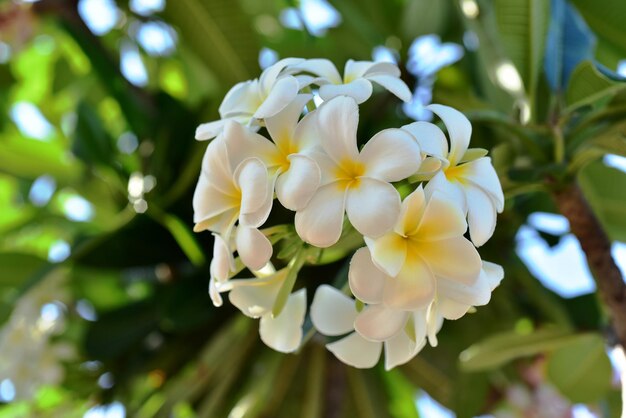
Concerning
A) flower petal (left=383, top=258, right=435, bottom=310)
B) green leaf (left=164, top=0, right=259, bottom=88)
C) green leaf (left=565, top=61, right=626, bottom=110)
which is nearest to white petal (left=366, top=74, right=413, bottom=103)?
flower petal (left=383, top=258, right=435, bottom=310)

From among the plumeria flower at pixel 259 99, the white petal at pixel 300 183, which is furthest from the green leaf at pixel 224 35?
the white petal at pixel 300 183

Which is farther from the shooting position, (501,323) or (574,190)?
(501,323)

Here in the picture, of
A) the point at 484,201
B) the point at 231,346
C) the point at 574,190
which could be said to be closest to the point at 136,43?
the point at 231,346

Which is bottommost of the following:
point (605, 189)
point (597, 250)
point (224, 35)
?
point (605, 189)

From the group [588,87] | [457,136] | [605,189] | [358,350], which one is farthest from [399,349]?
[605,189]

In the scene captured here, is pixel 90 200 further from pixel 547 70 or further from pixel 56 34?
pixel 547 70

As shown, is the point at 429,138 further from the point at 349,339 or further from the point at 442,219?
the point at 349,339

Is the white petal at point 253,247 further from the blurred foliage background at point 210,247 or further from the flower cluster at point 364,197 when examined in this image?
the blurred foliage background at point 210,247
